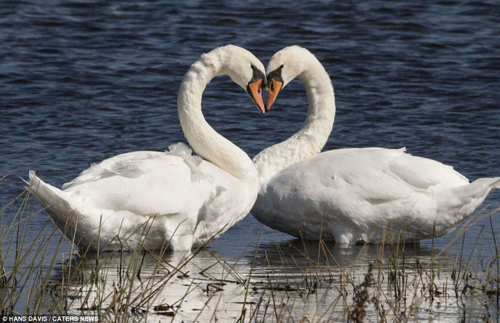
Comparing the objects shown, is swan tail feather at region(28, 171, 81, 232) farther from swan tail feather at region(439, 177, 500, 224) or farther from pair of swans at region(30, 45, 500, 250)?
swan tail feather at region(439, 177, 500, 224)

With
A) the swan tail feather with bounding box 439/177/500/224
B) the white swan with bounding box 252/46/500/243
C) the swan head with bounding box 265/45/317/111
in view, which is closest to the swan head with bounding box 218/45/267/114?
the white swan with bounding box 252/46/500/243

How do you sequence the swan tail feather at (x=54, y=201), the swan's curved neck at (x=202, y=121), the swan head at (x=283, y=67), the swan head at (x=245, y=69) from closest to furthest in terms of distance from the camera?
1. the swan tail feather at (x=54, y=201)
2. the swan's curved neck at (x=202, y=121)
3. the swan head at (x=245, y=69)
4. the swan head at (x=283, y=67)

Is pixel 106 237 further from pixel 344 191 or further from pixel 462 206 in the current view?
pixel 462 206

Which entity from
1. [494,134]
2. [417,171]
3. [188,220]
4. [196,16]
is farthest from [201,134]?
[196,16]

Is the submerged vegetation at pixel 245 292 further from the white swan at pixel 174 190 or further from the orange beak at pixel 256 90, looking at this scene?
the orange beak at pixel 256 90

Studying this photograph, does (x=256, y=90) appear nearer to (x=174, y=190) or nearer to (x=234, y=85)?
(x=174, y=190)

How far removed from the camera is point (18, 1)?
1812 centimetres

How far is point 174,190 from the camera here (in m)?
7.27

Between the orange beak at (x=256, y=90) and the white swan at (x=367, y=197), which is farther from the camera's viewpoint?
the orange beak at (x=256, y=90)

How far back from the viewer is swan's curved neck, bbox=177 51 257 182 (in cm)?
802

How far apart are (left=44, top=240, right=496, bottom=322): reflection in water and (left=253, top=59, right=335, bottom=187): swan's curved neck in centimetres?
181

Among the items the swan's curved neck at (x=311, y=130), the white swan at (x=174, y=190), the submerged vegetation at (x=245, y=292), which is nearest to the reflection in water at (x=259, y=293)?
the submerged vegetation at (x=245, y=292)

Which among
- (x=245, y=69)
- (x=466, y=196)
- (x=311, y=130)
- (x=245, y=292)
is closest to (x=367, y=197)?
(x=466, y=196)

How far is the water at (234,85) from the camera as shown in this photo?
11117 mm
